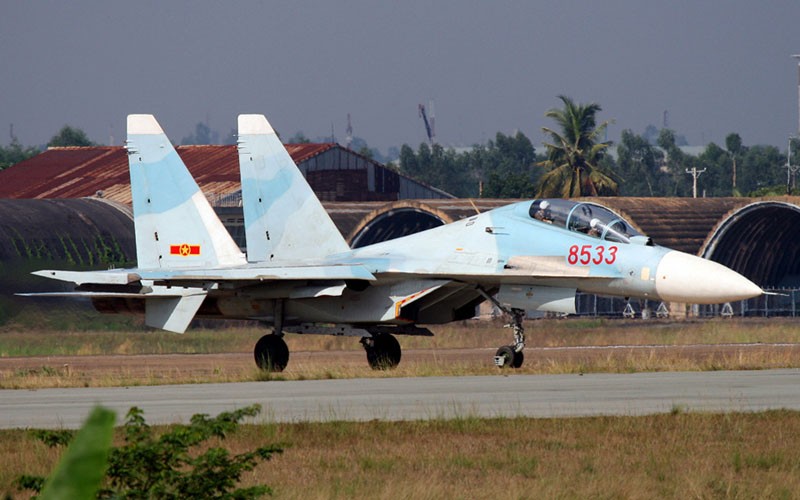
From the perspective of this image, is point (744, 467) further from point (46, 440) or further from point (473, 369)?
point (473, 369)

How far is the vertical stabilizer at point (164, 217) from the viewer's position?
22078 mm

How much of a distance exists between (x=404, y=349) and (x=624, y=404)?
1662 centimetres

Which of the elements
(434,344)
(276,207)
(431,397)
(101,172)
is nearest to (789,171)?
(101,172)

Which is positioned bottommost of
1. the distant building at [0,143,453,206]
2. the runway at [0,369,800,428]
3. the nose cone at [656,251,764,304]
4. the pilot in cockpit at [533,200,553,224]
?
the runway at [0,369,800,428]

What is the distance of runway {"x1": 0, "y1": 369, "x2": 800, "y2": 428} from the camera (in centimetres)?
1231

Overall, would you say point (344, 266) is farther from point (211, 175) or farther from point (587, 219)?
point (211, 175)

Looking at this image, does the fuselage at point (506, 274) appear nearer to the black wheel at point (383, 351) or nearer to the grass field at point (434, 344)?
the black wheel at point (383, 351)

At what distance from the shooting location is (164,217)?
22156 millimetres

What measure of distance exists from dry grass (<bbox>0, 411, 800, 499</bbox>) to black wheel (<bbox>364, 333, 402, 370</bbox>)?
31.1 feet

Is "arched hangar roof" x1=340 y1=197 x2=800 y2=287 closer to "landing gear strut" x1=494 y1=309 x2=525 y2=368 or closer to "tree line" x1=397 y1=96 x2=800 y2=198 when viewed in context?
"landing gear strut" x1=494 y1=309 x2=525 y2=368

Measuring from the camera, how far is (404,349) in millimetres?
29359

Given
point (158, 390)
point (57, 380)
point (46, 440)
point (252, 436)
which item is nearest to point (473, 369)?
point (158, 390)

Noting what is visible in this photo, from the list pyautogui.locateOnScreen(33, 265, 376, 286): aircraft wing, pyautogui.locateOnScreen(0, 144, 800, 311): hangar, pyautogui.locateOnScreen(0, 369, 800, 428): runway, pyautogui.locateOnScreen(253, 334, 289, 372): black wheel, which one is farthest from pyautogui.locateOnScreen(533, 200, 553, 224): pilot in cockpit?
pyautogui.locateOnScreen(0, 144, 800, 311): hangar

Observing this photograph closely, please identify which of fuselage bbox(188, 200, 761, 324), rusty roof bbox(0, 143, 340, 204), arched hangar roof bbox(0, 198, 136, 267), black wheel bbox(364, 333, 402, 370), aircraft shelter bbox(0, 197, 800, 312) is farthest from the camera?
rusty roof bbox(0, 143, 340, 204)
